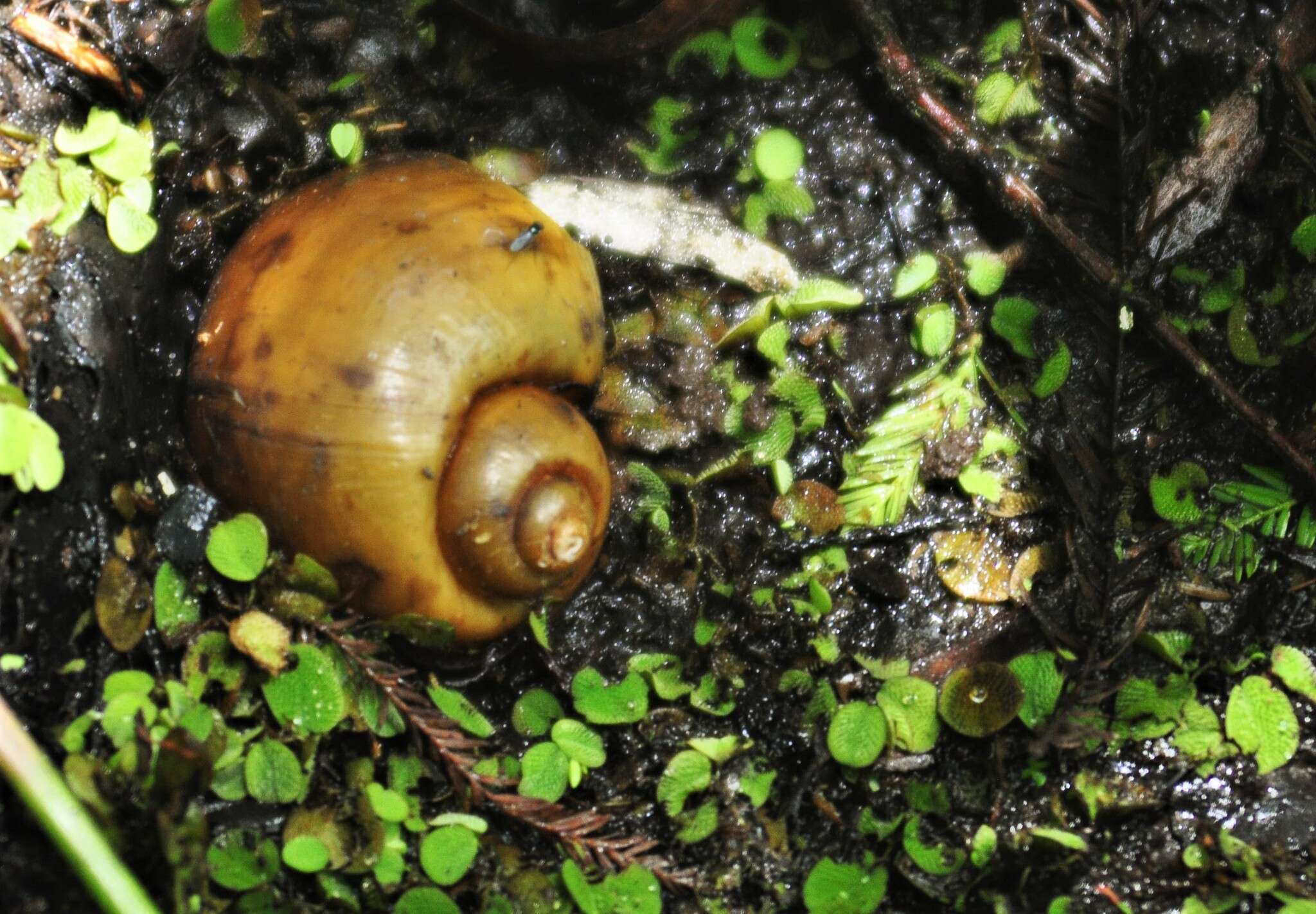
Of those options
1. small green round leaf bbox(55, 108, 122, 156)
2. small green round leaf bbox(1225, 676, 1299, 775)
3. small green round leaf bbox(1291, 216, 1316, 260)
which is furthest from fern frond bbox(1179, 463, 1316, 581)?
small green round leaf bbox(55, 108, 122, 156)

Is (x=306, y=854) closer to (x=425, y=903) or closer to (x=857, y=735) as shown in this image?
(x=425, y=903)

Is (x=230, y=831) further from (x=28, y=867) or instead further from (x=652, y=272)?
(x=652, y=272)

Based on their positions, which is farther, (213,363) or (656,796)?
(656,796)

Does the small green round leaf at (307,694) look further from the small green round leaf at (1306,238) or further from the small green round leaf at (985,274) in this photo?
the small green round leaf at (1306,238)

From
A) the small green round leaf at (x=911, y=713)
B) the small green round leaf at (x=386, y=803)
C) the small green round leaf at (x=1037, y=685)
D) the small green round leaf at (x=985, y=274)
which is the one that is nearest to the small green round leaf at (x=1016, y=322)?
the small green round leaf at (x=985, y=274)

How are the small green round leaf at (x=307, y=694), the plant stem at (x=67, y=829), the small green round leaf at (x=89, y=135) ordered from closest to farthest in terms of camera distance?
the plant stem at (x=67, y=829) → the small green round leaf at (x=307, y=694) → the small green round leaf at (x=89, y=135)

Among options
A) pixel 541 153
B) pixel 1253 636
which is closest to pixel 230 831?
pixel 541 153
